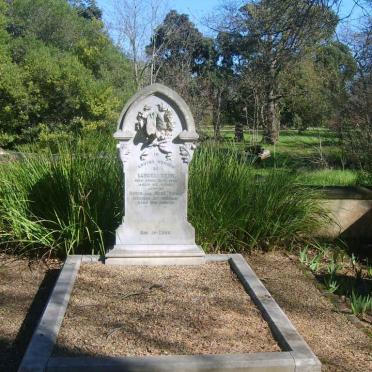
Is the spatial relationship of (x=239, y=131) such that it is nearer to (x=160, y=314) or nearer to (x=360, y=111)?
(x=360, y=111)

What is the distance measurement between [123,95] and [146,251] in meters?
12.8

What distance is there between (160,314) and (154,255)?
1457mm

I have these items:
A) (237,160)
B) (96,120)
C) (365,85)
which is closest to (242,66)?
(96,120)

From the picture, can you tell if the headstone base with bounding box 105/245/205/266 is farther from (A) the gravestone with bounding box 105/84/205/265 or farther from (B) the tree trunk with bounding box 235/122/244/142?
(B) the tree trunk with bounding box 235/122/244/142

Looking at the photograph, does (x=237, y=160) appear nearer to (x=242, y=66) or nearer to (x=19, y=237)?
(x=19, y=237)

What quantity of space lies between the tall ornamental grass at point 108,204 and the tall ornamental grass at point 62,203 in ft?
0.04

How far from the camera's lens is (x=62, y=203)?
21.6 ft

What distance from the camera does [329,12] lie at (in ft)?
30.9

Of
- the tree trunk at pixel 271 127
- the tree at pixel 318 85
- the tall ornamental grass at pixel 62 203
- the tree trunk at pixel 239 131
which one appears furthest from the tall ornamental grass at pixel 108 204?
the tree trunk at pixel 271 127

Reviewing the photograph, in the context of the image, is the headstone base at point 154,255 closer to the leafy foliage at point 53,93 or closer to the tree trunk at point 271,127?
the tree trunk at point 271,127

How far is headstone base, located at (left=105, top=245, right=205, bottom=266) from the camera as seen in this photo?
5785mm

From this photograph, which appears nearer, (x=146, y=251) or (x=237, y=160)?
(x=146, y=251)

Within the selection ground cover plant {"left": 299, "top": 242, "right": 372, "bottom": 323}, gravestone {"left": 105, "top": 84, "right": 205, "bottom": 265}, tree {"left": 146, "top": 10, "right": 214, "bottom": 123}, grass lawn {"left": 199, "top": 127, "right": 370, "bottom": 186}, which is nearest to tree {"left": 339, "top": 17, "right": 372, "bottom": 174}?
grass lawn {"left": 199, "top": 127, "right": 370, "bottom": 186}

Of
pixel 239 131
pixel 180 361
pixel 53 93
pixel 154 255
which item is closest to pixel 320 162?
pixel 239 131
